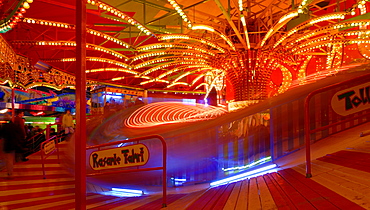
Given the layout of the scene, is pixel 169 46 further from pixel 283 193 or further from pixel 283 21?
pixel 283 193

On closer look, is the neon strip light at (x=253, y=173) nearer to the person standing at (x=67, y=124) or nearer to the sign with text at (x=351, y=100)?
the sign with text at (x=351, y=100)

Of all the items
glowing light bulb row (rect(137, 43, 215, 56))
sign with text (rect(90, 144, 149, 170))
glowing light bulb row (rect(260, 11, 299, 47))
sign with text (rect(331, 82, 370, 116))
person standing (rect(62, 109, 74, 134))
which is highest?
glowing light bulb row (rect(260, 11, 299, 47))

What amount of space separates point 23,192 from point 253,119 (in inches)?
220

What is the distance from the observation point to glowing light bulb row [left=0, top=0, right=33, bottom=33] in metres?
8.11

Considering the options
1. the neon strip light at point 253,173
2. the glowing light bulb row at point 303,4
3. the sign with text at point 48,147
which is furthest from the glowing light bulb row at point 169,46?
the neon strip light at point 253,173

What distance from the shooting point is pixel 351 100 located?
4.82 m

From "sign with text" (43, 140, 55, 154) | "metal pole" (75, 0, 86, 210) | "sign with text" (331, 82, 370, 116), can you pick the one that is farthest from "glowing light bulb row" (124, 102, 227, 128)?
"metal pole" (75, 0, 86, 210)

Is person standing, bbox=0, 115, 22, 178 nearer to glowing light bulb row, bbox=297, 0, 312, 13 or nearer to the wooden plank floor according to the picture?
the wooden plank floor

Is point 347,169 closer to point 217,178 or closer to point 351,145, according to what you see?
point 351,145

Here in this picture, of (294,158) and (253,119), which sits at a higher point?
(253,119)

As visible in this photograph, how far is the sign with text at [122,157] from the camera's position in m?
5.45

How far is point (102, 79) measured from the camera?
88.6ft

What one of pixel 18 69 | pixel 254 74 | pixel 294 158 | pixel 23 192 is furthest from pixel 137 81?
pixel 294 158

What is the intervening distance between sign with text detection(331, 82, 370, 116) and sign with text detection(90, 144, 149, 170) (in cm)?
323
